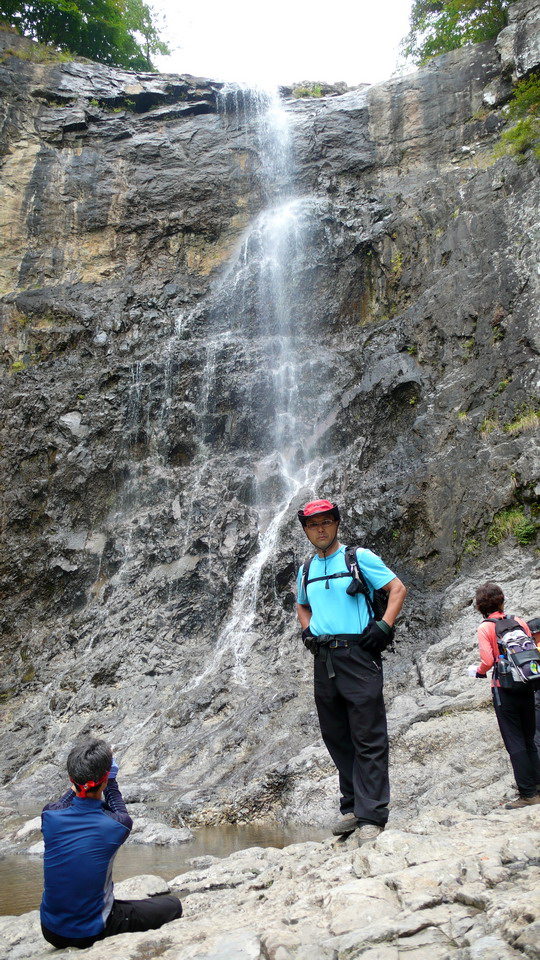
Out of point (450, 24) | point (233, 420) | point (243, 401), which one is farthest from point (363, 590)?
point (450, 24)

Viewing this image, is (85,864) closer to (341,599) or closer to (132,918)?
Answer: (132,918)

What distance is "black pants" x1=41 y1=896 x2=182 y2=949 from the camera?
9.63ft

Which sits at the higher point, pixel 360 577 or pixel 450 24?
pixel 450 24

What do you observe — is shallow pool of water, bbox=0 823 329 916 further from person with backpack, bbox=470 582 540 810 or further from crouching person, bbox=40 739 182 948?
person with backpack, bbox=470 582 540 810

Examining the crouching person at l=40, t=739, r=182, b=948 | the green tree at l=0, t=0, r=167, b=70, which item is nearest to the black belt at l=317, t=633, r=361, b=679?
the crouching person at l=40, t=739, r=182, b=948

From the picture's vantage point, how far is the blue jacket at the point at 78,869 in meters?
2.91

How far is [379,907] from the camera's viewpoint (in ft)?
8.14

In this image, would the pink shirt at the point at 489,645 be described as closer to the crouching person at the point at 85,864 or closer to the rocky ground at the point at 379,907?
the rocky ground at the point at 379,907

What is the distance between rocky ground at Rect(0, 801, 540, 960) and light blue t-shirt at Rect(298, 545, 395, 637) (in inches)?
43.9

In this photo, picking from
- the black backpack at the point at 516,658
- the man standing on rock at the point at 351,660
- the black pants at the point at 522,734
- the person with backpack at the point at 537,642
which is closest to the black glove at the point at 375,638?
the man standing on rock at the point at 351,660

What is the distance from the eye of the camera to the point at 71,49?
922 inches

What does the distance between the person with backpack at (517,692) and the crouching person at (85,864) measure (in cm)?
259

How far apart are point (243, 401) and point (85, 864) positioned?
493 inches

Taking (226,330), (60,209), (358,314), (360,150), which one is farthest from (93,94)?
(358,314)
